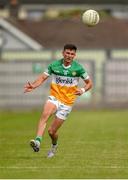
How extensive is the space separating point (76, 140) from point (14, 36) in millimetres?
36224

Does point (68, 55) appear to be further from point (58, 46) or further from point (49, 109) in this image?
point (58, 46)

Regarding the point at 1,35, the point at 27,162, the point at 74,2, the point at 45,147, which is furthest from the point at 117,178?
the point at 74,2

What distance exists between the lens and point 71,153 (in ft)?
61.1

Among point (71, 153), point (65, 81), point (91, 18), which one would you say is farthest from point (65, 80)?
point (91, 18)

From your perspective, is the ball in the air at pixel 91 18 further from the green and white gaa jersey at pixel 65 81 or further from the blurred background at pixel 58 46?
the blurred background at pixel 58 46

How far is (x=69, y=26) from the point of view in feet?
196

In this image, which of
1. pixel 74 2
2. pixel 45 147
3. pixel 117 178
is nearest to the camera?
pixel 117 178

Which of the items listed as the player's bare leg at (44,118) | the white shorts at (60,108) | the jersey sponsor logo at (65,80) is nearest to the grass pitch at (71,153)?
the player's bare leg at (44,118)

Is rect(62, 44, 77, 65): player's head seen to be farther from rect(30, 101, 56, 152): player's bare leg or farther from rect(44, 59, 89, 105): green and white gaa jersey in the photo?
rect(30, 101, 56, 152): player's bare leg

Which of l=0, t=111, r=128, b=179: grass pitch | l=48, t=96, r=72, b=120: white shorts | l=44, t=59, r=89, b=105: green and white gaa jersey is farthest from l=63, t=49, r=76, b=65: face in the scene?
l=0, t=111, r=128, b=179: grass pitch

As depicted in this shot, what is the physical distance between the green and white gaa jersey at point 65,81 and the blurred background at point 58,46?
25490 mm

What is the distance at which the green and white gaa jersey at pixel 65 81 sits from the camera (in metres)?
17.7

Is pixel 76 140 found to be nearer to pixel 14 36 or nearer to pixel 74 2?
pixel 14 36

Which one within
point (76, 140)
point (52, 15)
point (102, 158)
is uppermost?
point (102, 158)
